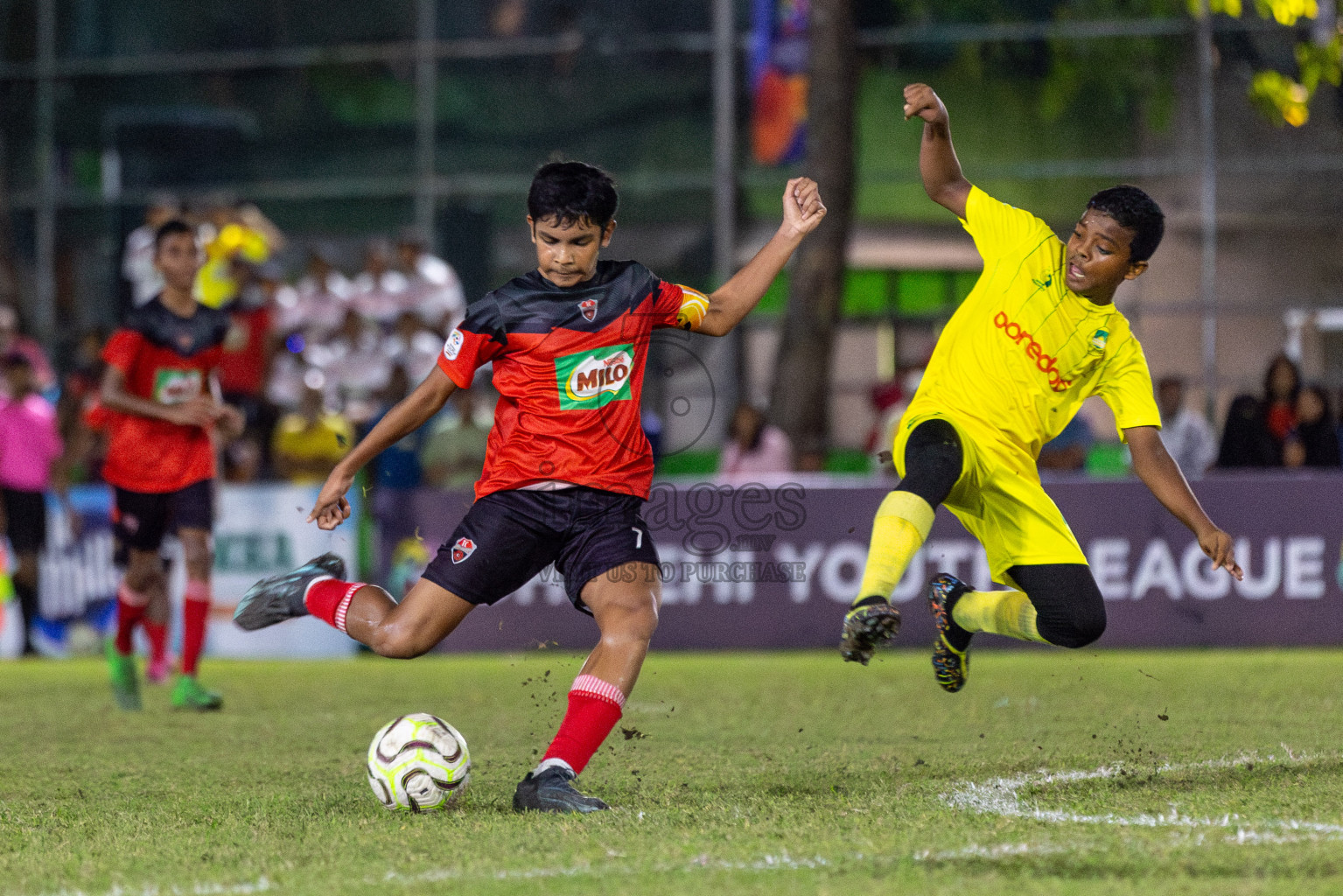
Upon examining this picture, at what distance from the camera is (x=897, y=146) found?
19891 millimetres

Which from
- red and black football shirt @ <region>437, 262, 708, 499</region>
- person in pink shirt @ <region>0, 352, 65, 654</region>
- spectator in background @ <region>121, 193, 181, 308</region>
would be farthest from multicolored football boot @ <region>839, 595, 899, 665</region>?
spectator in background @ <region>121, 193, 181, 308</region>

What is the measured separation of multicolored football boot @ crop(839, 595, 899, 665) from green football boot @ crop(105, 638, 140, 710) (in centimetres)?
496

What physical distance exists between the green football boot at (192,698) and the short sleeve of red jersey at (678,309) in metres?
4.22

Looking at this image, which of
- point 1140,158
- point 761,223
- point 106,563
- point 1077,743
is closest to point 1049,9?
point 1140,158

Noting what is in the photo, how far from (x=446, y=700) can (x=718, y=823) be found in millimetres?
4403

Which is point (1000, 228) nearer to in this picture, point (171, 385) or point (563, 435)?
point (563, 435)

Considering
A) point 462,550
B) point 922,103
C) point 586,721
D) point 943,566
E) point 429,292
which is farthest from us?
point 429,292

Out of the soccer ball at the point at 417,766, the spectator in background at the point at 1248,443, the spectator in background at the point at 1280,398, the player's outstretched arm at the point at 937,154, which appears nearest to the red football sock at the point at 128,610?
the soccer ball at the point at 417,766

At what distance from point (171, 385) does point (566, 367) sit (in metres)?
4.11

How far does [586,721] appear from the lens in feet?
16.9

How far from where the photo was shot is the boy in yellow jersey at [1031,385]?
5.72 m

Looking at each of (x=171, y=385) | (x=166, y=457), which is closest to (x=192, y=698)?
(x=166, y=457)

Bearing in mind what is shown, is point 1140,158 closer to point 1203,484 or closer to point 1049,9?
point 1049,9

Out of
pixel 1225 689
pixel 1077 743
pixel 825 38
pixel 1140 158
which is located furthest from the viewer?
pixel 1140 158
